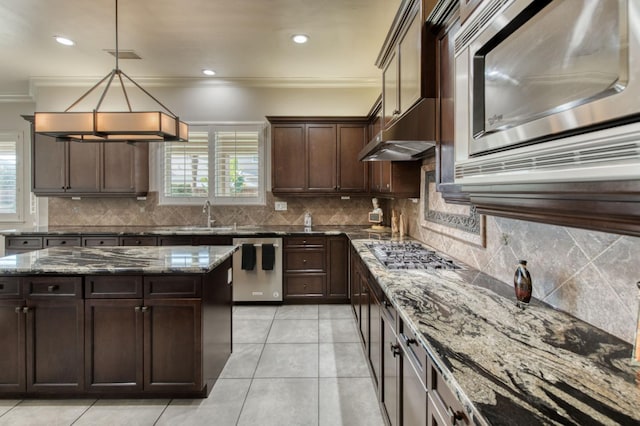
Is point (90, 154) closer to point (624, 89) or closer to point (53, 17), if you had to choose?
point (53, 17)

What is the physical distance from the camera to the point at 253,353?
9.77 ft

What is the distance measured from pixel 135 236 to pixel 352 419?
347 cm

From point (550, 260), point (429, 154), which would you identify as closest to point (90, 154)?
point (429, 154)

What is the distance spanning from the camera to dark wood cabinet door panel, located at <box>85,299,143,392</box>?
7.14ft

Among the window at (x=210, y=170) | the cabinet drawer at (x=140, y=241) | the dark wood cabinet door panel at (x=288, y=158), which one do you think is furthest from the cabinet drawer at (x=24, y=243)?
the dark wood cabinet door panel at (x=288, y=158)

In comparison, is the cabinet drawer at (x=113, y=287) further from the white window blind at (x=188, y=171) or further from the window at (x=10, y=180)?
the window at (x=10, y=180)

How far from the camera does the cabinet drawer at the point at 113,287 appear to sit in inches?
85.6

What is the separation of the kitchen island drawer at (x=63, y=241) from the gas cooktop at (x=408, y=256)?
12.3 feet

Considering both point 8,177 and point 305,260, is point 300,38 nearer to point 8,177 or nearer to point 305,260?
point 305,260

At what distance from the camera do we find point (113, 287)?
218 cm

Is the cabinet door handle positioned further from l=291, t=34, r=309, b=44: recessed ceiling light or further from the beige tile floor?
l=291, t=34, r=309, b=44: recessed ceiling light

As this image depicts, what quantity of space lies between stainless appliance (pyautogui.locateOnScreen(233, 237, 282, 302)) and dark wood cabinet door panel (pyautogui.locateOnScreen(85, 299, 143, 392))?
203 cm

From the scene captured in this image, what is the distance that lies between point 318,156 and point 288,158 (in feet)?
1.38

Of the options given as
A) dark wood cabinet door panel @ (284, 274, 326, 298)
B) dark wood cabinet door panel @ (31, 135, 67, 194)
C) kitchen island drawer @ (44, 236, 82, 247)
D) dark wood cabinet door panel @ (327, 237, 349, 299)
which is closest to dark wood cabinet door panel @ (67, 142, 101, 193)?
dark wood cabinet door panel @ (31, 135, 67, 194)
